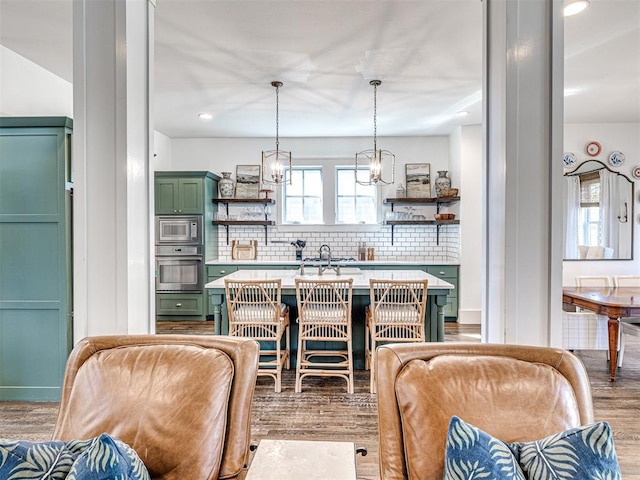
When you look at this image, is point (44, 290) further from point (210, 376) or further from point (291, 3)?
point (291, 3)

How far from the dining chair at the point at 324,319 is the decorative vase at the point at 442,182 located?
298 centimetres

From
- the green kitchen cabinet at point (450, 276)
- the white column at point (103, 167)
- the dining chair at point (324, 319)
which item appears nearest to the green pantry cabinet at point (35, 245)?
the white column at point (103, 167)

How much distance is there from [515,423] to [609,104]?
450 cm

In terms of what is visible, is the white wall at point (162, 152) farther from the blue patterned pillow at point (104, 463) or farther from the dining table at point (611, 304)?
the dining table at point (611, 304)

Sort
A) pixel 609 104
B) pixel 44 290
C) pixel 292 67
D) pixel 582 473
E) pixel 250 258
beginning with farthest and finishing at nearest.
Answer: pixel 250 258
pixel 609 104
pixel 292 67
pixel 44 290
pixel 582 473

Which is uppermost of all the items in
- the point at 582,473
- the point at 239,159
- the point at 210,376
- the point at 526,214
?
the point at 239,159

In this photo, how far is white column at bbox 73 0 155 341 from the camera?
154cm

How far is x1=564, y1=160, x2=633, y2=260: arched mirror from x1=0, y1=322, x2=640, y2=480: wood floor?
1.91 metres

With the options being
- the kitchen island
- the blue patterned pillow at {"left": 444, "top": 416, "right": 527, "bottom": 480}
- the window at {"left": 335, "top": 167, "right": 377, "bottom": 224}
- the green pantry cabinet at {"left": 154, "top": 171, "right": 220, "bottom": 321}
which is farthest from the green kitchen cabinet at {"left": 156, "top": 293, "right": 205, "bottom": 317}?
the blue patterned pillow at {"left": 444, "top": 416, "right": 527, "bottom": 480}

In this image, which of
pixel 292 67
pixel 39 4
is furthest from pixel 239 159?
pixel 39 4

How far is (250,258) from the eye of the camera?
5.68 meters

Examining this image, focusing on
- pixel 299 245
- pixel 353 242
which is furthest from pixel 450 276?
pixel 299 245

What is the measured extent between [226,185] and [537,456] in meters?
5.26

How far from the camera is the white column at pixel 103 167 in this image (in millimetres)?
1536
